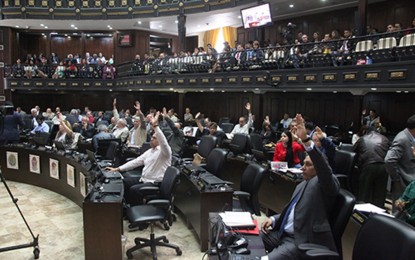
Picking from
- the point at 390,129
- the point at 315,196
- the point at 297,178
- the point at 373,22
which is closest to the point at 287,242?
the point at 315,196

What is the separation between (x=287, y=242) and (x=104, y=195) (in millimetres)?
2380

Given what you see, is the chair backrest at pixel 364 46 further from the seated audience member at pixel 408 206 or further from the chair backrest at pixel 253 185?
the seated audience member at pixel 408 206

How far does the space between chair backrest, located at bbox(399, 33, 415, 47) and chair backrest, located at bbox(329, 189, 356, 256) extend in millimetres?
6252

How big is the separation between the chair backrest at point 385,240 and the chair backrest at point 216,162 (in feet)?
10.8

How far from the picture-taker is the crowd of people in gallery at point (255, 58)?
8856 mm

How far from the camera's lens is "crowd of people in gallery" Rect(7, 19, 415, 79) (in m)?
8.86

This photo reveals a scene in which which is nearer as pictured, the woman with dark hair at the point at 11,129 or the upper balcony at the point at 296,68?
the upper balcony at the point at 296,68

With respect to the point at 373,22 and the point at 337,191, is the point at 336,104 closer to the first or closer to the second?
the point at 373,22

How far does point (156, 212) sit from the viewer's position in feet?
15.2

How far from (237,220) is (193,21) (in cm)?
1656

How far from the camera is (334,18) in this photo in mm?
15094

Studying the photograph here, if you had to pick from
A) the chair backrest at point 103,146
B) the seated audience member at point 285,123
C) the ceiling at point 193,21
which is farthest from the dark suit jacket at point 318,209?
the ceiling at point 193,21

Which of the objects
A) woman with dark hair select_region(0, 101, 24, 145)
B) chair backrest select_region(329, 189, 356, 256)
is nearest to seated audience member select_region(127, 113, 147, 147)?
woman with dark hair select_region(0, 101, 24, 145)

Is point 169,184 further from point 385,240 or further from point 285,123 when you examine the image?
point 285,123
